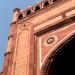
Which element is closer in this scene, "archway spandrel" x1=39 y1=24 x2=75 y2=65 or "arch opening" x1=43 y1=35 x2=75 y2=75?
"arch opening" x1=43 y1=35 x2=75 y2=75

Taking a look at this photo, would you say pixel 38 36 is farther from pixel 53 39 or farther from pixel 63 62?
pixel 63 62

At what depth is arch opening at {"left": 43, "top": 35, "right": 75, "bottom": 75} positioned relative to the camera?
9992mm

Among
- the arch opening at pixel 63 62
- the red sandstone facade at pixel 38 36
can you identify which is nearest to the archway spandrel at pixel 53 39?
the red sandstone facade at pixel 38 36

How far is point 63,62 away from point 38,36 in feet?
4.68

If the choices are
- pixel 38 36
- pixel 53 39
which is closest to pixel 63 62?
pixel 53 39

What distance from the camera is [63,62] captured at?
35.3 feet

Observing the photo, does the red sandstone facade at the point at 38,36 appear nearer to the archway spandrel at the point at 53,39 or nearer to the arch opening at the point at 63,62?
the archway spandrel at the point at 53,39

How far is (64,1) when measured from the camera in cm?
1142

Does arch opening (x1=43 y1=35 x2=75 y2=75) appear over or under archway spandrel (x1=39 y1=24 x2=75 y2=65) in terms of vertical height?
under

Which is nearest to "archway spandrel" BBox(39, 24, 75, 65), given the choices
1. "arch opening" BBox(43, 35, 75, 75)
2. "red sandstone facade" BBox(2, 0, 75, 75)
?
"red sandstone facade" BBox(2, 0, 75, 75)

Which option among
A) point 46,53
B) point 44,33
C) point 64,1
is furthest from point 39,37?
point 64,1

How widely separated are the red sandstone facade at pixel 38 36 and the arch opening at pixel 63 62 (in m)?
0.13

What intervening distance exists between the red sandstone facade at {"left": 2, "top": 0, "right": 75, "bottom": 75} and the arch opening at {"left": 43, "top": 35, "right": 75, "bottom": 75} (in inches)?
5.3

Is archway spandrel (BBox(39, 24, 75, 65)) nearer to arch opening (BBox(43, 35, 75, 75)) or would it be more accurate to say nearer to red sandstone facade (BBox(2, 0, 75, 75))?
red sandstone facade (BBox(2, 0, 75, 75))
